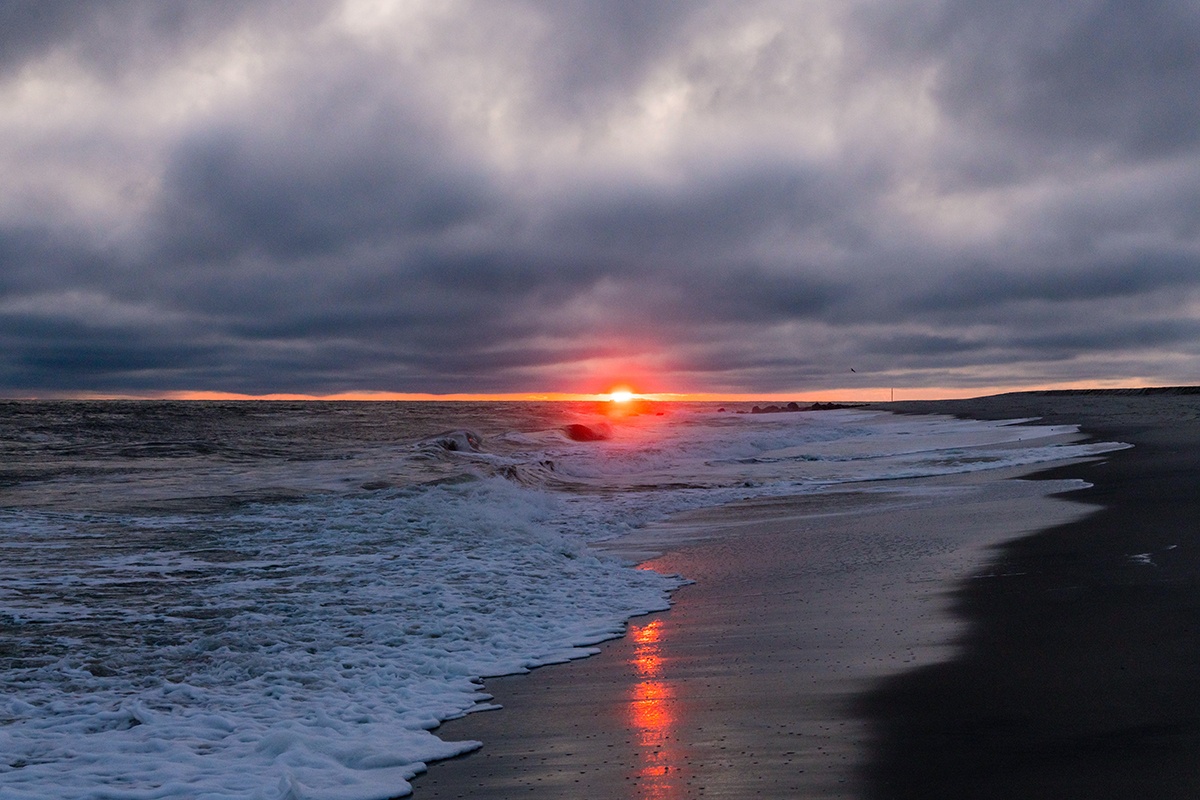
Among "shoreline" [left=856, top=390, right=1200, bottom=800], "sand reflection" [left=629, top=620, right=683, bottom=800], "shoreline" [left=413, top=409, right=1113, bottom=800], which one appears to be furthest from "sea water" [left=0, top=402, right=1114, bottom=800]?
"shoreline" [left=856, top=390, right=1200, bottom=800]

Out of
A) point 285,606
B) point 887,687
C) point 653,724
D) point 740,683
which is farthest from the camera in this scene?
A: point 285,606

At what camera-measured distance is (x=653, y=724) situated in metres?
5.21

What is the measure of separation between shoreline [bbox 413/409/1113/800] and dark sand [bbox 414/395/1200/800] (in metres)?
0.02

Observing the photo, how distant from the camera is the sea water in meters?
4.98

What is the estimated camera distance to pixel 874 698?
542cm

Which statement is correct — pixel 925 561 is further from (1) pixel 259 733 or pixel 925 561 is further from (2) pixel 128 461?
(2) pixel 128 461

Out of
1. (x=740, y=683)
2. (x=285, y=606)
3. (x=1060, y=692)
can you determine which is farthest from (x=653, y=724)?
(x=285, y=606)

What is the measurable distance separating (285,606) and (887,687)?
217 inches

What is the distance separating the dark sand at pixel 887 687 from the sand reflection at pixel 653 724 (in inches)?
0.8

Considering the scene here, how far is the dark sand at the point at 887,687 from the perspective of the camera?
14.0 feet

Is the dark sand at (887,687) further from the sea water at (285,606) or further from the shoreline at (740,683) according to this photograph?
the sea water at (285,606)

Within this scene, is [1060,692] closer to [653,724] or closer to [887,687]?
[887,687]

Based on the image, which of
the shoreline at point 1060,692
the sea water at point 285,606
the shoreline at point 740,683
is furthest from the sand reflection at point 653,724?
the shoreline at point 1060,692

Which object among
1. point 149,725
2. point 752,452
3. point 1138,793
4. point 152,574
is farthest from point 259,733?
point 752,452
